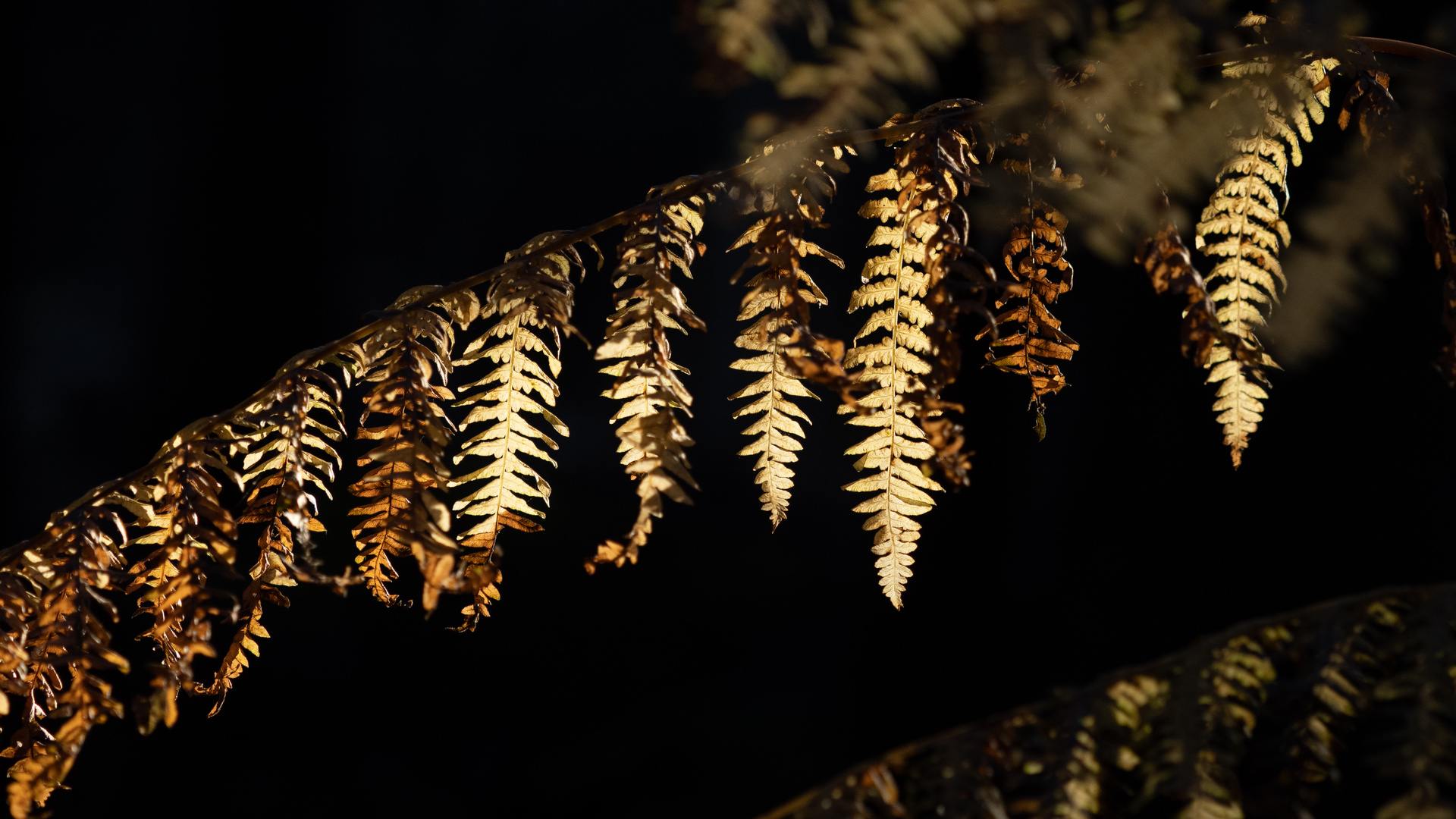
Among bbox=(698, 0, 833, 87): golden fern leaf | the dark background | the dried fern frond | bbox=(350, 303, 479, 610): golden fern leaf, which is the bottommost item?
the dried fern frond

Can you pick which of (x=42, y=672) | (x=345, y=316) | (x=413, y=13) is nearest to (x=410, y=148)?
(x=413, y=13)

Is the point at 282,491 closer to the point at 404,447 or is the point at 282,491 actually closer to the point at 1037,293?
the point at 404,447

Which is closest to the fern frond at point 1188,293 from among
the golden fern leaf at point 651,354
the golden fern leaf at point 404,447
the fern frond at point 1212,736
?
the fern frond at point 1212,736

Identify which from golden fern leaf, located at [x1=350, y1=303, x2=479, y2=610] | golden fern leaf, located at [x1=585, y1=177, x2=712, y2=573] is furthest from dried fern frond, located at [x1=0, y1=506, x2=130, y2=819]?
golden fern leaf, located at [x1=585, y1=177, x2=712, y2=573]

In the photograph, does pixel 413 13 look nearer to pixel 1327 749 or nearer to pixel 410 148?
pixel 410 148

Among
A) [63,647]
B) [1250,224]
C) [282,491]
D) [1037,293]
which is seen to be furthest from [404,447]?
[1250,224]

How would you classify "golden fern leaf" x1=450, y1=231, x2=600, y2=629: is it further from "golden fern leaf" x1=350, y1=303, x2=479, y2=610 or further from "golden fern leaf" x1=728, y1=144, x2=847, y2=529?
"golden fern leaf" x1=728, y1=144, x2=847, y2=529
